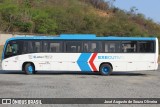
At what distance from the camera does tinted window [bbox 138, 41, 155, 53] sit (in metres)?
26.9

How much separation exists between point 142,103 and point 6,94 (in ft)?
17.1

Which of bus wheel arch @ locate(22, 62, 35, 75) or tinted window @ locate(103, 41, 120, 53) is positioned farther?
bus wheel arch @ locate(22, 62, 35, 75)

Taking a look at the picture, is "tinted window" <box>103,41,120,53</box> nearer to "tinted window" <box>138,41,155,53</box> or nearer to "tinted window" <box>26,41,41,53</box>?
"tinted window" <box>138,41,155,53</box>

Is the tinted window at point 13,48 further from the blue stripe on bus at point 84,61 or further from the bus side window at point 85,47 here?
the bus side window at point 85,47

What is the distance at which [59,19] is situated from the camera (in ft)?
240

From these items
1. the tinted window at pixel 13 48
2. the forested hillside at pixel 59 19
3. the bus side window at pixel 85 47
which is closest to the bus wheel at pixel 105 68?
the bus side window at pixel 85 47

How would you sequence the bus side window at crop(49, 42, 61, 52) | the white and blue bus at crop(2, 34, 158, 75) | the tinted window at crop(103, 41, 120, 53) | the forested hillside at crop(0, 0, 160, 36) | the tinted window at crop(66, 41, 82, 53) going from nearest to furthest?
the white and blue bus at crop(2, 34, 158, 75)
the tinted window at crop(103, 41, 120, 53)
the tinted window at crop(66, 41, 82, 53)
the bus side window at crop(49, 42, 61, 52)
the forested hillside at crop(0, 0, 160, 36)

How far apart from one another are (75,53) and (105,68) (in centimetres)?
215

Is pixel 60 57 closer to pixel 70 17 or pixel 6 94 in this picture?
pixel 6 94

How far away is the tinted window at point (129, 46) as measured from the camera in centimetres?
2707

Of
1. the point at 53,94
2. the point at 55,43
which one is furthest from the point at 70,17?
the point at 53,94

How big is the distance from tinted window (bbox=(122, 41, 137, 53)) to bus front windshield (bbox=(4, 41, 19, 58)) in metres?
6.85

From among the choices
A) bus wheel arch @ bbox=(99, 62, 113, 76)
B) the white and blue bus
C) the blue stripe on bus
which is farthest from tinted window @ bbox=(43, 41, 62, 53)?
bus wheel arch @ bbox=(99, 62, 113, 76)

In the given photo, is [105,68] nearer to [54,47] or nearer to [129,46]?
[129,46]
